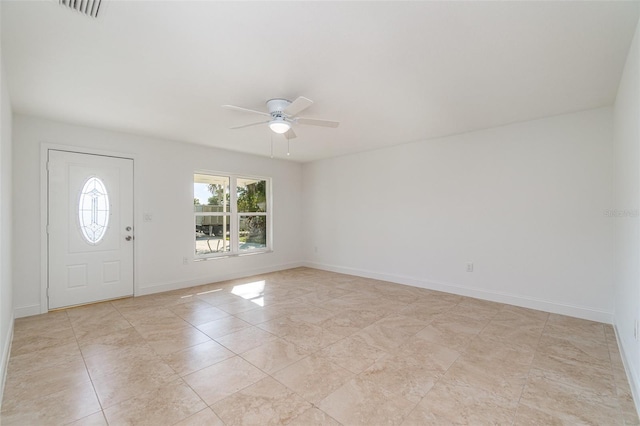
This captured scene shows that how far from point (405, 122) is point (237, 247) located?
394 cm

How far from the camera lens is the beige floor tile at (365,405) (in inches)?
71.7

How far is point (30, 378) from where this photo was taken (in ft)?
7.53

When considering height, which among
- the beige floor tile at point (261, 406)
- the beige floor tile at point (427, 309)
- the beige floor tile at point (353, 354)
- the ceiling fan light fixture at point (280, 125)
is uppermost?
the ceiling fan light fixture at point (280, 125)

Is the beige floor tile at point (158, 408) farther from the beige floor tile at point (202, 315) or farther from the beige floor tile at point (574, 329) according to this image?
the beige floor tile at point (574, 329)

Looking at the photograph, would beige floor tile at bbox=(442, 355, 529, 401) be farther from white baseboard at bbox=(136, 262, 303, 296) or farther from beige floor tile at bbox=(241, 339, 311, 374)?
white baseboard at bbox=(136, 262, 303, 296)

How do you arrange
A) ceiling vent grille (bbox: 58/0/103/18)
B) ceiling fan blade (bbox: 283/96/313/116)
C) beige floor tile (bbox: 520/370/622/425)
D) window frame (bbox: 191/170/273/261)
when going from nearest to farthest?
ceiling vent grille (bbox: 58/0/103/18)
beige floor tile (bbox: 520/370/622/425)
ceiling fan blade (bbox: 283/96/313/116)
window frame (bbox: 191/170/273/261)

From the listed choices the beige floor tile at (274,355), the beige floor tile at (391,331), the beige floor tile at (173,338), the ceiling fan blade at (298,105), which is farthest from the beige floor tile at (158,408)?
the ceiling fan blade at (298,105)

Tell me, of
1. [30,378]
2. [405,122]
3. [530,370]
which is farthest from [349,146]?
[30,378]

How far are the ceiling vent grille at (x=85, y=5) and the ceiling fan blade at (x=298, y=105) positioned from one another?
4.79ft

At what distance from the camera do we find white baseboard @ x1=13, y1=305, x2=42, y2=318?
11.8ft

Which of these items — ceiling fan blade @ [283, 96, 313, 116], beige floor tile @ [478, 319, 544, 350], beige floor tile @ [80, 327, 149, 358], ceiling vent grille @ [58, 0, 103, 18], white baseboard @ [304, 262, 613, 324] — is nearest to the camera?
ceiling vent grille @ [58, 0, 103, 18]

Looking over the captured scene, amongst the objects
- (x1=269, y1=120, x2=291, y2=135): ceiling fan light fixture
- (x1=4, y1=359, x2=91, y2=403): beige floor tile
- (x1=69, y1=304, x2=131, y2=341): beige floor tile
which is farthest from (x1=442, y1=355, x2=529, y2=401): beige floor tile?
(x1=69, y1=304, x2=131, y2=341): beige floor tile

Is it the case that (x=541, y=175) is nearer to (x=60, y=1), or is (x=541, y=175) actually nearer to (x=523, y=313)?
(x=523, y=313)

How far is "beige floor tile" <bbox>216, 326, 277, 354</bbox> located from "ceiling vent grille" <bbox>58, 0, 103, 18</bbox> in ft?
9.12
